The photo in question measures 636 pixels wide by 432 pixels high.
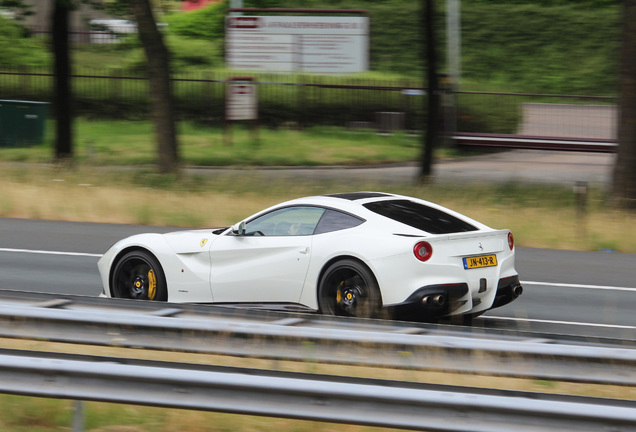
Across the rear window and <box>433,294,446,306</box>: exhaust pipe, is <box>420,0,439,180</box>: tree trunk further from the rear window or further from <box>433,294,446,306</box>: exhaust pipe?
<box>433,294,446,306</box>: exhaust pipe

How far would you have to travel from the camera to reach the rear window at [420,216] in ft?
27.7

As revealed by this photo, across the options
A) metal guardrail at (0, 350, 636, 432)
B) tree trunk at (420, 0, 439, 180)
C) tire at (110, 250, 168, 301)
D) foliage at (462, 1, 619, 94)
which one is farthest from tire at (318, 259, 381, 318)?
foliage at (462, 1, 619, 94)

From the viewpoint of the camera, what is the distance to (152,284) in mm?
9461

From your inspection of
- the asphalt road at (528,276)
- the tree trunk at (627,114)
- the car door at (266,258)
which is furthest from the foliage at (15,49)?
the car door at (266,258)

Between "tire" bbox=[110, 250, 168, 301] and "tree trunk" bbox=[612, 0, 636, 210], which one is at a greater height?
"tree trunk" bbox=[612, 0, 636, 210]

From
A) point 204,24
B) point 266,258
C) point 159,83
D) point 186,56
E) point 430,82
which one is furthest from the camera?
point 204,24

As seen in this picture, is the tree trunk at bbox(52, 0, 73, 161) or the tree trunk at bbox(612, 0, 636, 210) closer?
the tree trunk at bbox(612, 0, 636, 210)

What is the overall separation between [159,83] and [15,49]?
57.5ft

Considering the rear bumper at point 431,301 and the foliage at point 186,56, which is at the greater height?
the foliage at point 186,56

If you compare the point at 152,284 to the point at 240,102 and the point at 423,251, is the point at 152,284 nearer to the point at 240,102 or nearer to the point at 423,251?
the point at 423,251

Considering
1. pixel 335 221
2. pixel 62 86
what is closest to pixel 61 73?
pixel 62 86

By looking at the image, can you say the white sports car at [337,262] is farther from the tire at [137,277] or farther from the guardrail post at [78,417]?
the guardrail post at [78,417]

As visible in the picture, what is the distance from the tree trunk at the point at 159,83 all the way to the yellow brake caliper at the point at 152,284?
→ 1082 centimetres

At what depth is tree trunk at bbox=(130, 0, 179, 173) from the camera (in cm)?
1981
